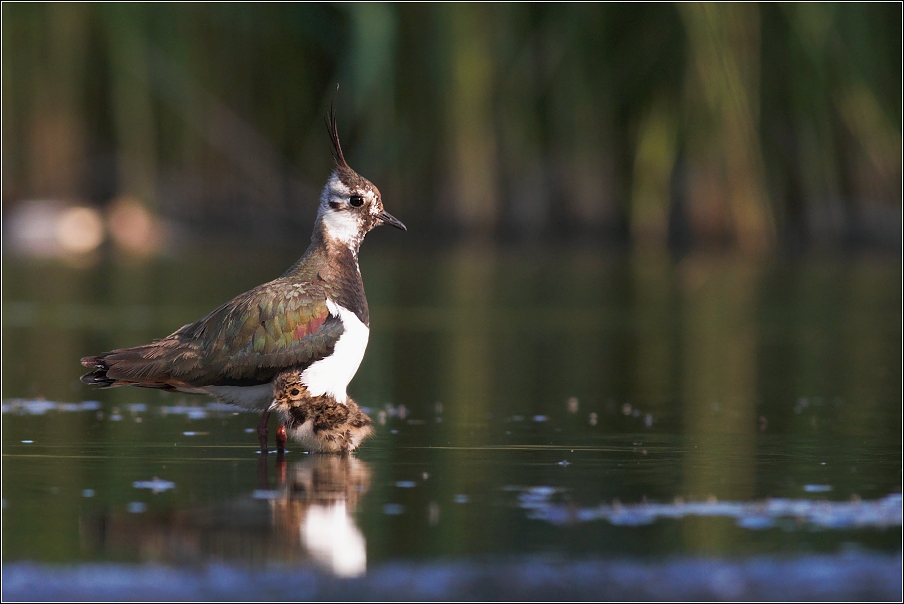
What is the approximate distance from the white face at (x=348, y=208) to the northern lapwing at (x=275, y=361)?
45 cm

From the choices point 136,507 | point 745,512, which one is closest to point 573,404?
point 745,512

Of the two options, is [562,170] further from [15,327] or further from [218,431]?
[218,431]

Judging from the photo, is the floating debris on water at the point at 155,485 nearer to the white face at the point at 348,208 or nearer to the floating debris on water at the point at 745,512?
the floating debris on water at the point at 745,512

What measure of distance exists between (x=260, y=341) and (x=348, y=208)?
95cm

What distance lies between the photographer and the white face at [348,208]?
6.83m

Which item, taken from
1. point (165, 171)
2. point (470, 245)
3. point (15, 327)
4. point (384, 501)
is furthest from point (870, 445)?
point (165, 171)

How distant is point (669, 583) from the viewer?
13.3 feet

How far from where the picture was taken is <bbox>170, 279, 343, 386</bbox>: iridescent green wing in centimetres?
618

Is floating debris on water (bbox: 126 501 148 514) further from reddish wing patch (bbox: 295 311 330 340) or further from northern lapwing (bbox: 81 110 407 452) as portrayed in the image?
reddish wing patch (bbox: 295 311 330 340)

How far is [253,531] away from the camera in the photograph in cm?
454

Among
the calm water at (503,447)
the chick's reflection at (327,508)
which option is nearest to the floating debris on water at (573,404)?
the calm water at (503,447)

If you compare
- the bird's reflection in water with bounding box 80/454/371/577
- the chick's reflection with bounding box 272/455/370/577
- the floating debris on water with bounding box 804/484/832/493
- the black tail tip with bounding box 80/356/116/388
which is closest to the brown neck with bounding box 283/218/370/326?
the chick's reflection with bounding box 272/455/370/577

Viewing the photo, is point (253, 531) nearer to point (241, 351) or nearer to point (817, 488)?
point (241, 351)

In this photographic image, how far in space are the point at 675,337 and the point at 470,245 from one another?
9.21 m
